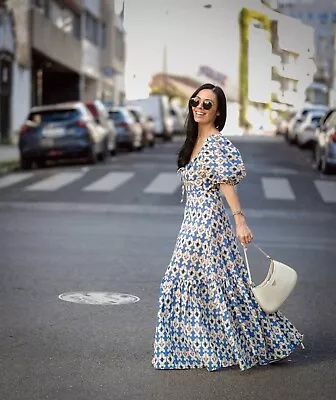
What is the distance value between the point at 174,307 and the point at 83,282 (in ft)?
11.5

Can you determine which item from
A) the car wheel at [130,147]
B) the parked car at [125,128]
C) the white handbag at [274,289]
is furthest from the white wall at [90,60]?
the white handbag at [274,289]

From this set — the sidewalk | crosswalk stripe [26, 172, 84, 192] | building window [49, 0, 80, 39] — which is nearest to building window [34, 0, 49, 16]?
building window [49, 0, 80, 39]

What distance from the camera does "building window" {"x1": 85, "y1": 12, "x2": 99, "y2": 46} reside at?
65750 millimetres

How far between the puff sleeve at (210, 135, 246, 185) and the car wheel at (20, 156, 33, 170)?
71.2ft

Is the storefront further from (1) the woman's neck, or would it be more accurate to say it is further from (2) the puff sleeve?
(2) the puff sleeve

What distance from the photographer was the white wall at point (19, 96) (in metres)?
45.9

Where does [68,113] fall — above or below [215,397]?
above

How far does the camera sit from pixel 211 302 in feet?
20.7

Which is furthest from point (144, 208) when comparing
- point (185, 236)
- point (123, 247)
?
point (185, 236)

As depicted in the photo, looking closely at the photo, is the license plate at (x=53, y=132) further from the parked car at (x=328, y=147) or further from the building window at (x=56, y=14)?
the building window at (x=56, y=14)

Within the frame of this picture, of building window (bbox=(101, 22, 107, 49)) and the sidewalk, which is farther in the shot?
building window (bbox=(101, 22, 107, 49))

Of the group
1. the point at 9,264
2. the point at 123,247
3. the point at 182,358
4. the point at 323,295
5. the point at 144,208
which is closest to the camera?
the point at 182,358

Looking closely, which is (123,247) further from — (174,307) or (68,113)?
(68,113)

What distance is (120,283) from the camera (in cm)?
970
